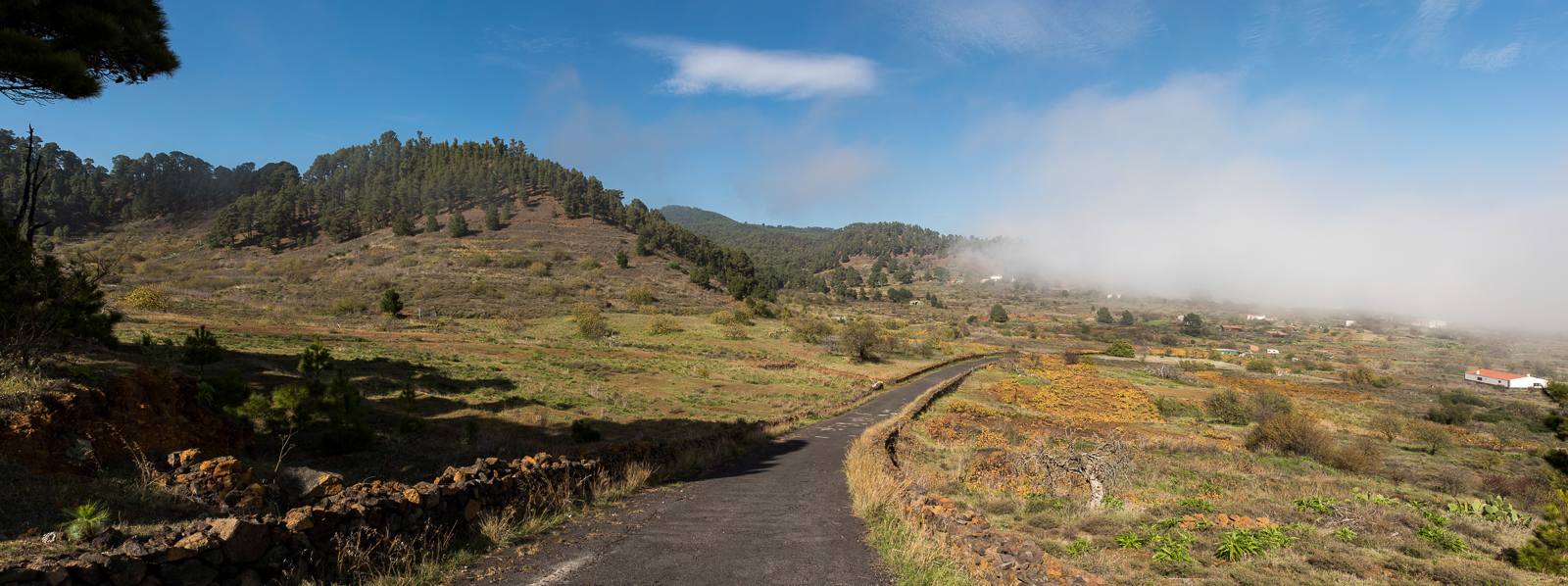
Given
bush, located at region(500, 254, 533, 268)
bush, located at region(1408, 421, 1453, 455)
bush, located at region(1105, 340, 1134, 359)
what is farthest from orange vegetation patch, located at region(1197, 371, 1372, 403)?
bush, located at region(500, 254, 533, 268)

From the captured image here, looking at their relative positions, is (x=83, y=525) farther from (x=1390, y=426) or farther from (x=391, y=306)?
(x=391, y=306)

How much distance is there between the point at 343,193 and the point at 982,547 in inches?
6474

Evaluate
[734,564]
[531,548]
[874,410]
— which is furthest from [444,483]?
[874,410]

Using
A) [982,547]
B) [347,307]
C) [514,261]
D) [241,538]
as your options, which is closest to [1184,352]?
[982,547]

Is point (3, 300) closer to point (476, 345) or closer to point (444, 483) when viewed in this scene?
point (444, 483)

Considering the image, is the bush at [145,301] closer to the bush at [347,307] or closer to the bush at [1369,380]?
the bush at [347,307]

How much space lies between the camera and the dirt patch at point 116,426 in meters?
6.66

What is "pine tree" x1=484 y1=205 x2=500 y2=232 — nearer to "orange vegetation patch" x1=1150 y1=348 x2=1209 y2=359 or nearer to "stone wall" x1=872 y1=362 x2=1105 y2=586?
"stone wall" x1=872 y1=362 x2=1105 y2=586

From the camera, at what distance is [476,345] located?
1379 inches

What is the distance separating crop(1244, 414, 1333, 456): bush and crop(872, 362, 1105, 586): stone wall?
66.8ft

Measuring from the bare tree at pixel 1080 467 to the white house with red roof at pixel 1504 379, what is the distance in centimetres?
8279

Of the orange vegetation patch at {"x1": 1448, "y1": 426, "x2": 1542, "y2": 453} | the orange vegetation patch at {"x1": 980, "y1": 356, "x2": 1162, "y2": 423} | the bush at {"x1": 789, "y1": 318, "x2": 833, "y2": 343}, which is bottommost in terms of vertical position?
the orange vegetation patch at {"x1": 1448, "y1": 426, "x2": 1542, "y2": 453}

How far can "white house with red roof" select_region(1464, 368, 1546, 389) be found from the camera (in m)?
59.5

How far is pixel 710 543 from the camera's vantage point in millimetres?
7367
